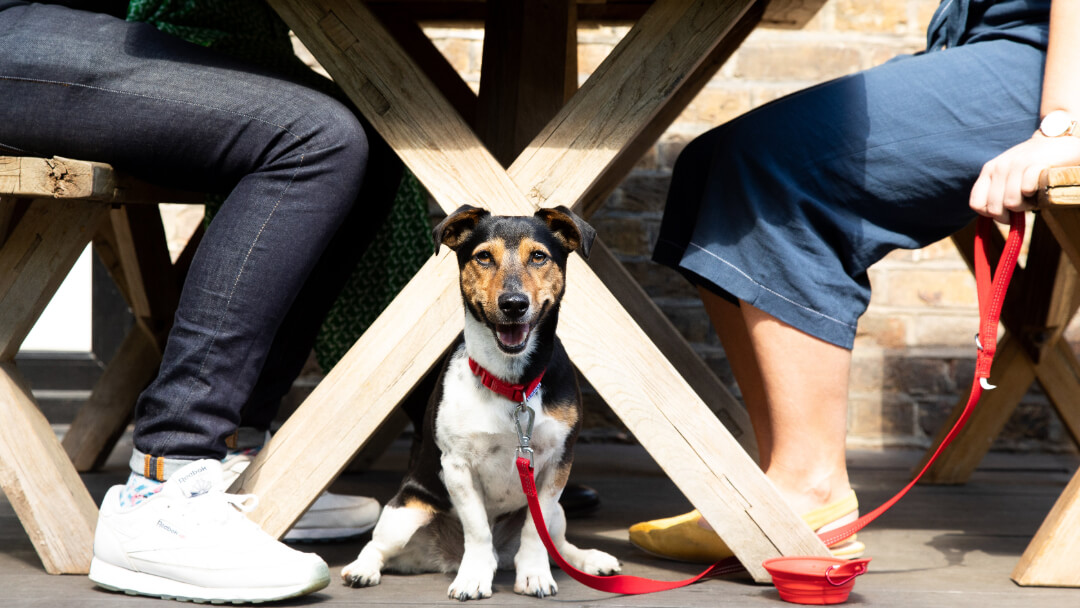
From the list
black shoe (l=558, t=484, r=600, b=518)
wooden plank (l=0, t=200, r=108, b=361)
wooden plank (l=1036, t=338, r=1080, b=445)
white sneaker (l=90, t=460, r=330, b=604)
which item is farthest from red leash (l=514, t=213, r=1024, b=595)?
wooden plank (l=1036, t=338, r=1080, b=445)

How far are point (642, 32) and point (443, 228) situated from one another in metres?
0.47

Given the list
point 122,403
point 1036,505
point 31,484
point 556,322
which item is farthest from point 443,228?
point 1036,505

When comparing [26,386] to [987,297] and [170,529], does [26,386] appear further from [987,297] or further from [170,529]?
[987,297]

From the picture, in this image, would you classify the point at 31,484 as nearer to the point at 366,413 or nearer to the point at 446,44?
the point at 366,413

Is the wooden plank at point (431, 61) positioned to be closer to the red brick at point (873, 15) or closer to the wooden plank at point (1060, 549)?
the red brick at point (873, 15)

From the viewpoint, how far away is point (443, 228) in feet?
5.29

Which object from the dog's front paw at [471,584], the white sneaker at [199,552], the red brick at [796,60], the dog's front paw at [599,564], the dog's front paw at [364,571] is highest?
the red brick at [796,60]

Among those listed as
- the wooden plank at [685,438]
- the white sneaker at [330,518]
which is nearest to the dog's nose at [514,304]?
the wooden plank at [685,438]

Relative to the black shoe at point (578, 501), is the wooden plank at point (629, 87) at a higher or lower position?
higher

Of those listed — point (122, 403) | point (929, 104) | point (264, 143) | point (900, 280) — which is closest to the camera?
point (264, 143)

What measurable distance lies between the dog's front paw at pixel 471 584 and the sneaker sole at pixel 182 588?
208 mm

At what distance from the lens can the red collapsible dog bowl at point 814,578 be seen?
1528 mm

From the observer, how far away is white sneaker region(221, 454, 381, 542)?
195 cm

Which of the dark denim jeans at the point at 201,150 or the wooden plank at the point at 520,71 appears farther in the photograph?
the wooden plank at the point at 520,71
